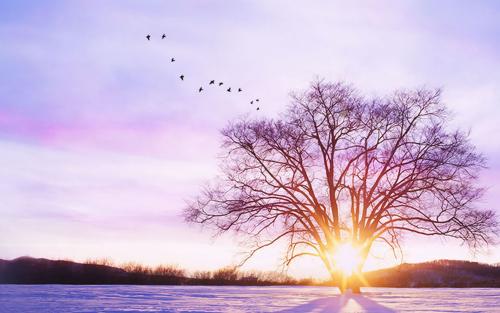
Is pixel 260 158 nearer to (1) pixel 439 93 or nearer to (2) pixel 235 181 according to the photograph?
(2) pixel 235 181

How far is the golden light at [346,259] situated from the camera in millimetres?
23922

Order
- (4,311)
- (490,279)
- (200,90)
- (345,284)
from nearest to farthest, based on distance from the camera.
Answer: (4,311) < (200,90) < (345,284) < (490,279)

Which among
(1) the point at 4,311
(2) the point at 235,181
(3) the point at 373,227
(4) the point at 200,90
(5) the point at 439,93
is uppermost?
(5) the point at 439,93

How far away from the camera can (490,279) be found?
127 feet

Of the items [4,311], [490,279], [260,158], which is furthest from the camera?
[490,279]

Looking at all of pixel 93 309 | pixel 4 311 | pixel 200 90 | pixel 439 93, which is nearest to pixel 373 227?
pixel 439 93

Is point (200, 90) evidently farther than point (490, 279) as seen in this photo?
No

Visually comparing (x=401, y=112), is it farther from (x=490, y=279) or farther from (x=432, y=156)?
(x=490, y=279)

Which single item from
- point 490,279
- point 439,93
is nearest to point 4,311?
point 439,93

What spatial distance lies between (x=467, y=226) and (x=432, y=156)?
3260 mm

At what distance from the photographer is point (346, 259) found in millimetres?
24078

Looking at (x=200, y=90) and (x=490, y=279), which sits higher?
(x=200, y=90)

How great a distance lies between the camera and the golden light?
78.5 ft

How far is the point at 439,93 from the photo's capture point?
82.1 feet
